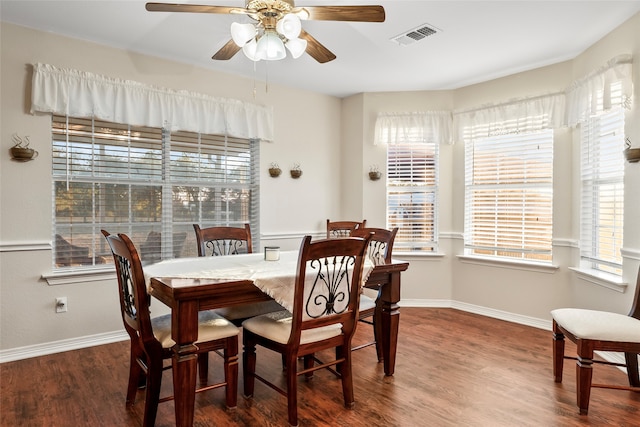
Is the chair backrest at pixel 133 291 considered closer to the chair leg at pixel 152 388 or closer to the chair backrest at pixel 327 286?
the chair leg at pixel 152 388

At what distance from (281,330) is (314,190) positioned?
9.29ft

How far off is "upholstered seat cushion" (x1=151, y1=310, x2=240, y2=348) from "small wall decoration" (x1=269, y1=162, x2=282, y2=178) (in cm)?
234

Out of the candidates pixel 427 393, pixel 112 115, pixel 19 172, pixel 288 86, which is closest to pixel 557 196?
pixel 427 393

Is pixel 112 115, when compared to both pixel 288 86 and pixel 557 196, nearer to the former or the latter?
pixel 288 86

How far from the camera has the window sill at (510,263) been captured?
3.85 metres

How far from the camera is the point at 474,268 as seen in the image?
14.5 ft

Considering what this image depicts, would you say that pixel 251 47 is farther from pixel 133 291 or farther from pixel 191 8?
pixel 133 291

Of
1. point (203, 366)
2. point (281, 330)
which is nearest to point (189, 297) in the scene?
point (281, 330)

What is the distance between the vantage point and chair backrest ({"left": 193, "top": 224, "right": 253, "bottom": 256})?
3160mm

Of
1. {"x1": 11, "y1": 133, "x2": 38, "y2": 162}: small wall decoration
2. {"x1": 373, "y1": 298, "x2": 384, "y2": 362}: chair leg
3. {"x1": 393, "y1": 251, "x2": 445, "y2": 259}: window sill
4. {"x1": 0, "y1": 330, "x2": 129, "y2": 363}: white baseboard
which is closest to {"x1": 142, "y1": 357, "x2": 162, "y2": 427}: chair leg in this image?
{"x1": 373, "y1": 298, "x2": 384, "y2": 362}: chair leg

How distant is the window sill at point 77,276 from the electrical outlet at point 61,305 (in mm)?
130

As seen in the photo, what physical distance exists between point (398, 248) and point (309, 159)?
1.53 metres

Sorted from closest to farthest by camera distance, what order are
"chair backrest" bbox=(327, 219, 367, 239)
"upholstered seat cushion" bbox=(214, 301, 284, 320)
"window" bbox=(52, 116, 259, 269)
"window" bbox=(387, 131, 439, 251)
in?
"upholstered seat cushion" bbox=(214, 301, 284, 320) → "window" bbox=(52, 116, 259, 269) → "chair backrest" bbox=(327, 219, 367, 239) → "window" bbox=(387, 131, 439, 251)

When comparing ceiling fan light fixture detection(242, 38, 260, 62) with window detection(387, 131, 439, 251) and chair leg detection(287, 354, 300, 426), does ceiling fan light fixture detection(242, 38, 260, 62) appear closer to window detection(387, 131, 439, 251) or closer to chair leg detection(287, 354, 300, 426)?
chair leg detection(287, 354, 300, 426)
